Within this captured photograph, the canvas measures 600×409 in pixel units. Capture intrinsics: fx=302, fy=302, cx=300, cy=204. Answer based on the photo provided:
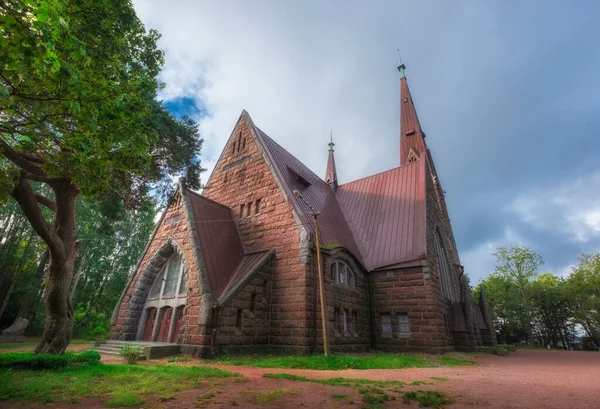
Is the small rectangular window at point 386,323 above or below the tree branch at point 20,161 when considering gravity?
below

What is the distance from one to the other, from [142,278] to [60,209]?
22.6 ft

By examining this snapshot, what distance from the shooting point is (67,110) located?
5.50 metres

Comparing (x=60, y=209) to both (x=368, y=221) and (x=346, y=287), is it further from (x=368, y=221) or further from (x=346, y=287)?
(x=368, y=221)

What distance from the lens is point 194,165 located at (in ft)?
41.0

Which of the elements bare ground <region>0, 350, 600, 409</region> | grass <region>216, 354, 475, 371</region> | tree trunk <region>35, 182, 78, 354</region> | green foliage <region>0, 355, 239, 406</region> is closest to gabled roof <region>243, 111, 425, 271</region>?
grass <region>216, 354, 475, 371</region>

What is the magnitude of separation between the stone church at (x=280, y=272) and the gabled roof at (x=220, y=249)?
0.06m

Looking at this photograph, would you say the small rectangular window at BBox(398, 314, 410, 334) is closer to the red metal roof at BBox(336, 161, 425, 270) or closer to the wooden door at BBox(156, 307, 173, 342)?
the red metal roof at BBox(336, 161, 425, 270)

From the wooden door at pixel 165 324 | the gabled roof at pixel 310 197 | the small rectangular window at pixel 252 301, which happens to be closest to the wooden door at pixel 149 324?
the wooden door at pixel 165 324

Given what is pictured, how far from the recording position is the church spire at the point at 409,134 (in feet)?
99.7

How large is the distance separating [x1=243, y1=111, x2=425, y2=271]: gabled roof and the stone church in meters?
0.09

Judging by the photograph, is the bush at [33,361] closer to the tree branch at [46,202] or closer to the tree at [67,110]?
the tree at [67,110]

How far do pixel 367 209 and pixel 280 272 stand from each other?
9505 millimetres

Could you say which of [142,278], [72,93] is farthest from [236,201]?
[72,93]

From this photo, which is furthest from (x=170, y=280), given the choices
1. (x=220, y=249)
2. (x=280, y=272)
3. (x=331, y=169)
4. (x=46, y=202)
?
(x=331, y=169)
